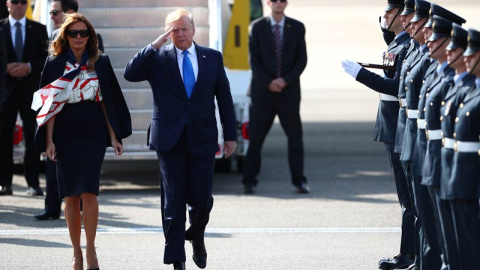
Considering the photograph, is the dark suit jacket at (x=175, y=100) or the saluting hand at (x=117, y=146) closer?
the dark suit jacket at (x=175, y=100)

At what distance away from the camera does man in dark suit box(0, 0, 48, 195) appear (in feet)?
41.7

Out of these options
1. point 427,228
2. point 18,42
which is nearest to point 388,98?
point 427,228

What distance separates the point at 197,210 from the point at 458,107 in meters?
2.44

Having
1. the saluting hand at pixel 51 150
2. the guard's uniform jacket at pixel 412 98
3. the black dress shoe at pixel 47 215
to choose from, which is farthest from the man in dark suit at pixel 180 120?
the black dress shoe at pixel 47 215

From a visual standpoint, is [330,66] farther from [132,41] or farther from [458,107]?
[458,107]

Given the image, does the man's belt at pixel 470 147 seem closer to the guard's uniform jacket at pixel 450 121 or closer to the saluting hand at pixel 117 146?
the guard's uniform jacket at pixel 450 121

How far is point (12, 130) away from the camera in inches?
511

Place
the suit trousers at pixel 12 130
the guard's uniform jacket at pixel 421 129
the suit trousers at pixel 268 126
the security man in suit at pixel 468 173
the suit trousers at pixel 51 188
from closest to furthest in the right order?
the security man in suit at pixel 468 173
the guard's uniform jacket at pixel 421 129
the suit trousers at pixel 51 188
the suit trousers at pixel 12 130
the suit trousers at pixel 268 126

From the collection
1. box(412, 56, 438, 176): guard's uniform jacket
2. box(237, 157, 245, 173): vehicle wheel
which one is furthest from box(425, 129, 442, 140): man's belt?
box(237, 157, 245, 173): vehicle wheel

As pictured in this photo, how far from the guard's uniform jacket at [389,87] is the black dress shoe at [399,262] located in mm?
872

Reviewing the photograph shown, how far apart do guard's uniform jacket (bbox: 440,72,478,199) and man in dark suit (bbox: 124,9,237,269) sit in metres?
2.07

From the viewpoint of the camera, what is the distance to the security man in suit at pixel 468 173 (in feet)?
22.3

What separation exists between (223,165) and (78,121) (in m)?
6.54

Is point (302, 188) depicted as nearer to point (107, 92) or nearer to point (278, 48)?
point (278, 48)
